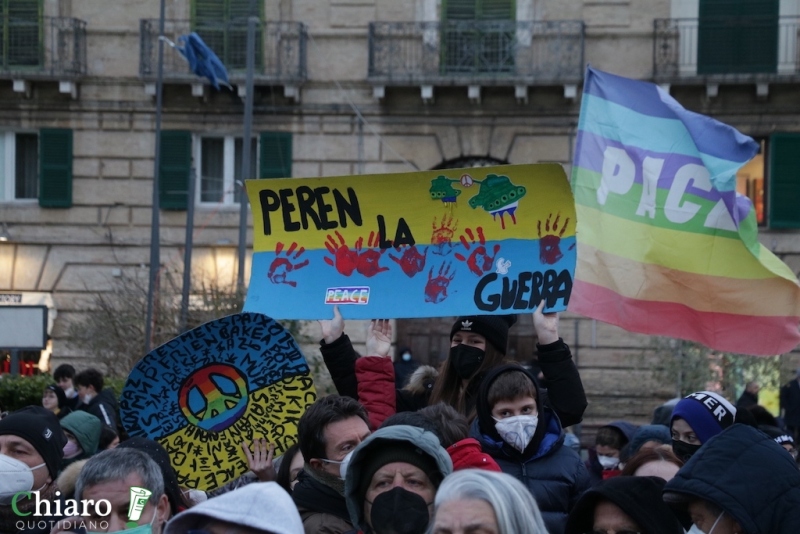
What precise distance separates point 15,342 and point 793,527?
11823 millimetres

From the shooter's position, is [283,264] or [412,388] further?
[283,264]

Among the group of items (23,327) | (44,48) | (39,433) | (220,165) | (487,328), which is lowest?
(23,327)

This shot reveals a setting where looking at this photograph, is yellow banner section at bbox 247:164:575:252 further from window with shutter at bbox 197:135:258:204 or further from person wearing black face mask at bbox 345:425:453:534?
window with shutter at bbox 197:135:258:204

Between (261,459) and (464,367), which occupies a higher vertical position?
(464,367)

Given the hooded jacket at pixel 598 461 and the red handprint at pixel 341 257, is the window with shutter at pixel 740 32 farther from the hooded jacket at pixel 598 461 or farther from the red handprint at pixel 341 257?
the red handprint at pixel 341 257

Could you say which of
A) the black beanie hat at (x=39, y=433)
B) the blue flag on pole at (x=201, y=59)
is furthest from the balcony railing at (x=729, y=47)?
the black beanie hat at (x=39, y=433)

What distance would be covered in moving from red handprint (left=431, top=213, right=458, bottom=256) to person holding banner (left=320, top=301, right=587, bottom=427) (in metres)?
0.60

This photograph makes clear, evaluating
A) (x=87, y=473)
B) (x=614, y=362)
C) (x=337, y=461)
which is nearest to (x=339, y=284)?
(x=337, y=461)

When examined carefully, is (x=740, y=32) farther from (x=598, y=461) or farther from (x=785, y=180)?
(x=598, y=461)

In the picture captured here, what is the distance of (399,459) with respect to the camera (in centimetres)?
438

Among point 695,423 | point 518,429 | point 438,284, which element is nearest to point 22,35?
point 438,284

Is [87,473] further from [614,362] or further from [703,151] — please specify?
[614,362]

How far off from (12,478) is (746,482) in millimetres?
3071

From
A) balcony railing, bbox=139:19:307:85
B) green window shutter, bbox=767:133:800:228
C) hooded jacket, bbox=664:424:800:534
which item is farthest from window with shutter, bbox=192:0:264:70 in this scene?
hooded jacket, bbox=664:424:800:534
